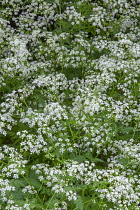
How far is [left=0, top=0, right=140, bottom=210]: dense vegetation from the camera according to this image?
5.51 metres

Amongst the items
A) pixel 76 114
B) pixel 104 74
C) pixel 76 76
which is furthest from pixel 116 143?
pixel 76 76

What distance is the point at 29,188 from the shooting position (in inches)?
226

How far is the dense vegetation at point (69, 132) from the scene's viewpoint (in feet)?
18.1

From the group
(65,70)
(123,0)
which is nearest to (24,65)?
(65,70)

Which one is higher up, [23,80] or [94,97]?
[23,80]

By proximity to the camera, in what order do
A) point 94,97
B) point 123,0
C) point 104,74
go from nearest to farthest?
1. point 94,97
2. point 104,74
3. point 123,0

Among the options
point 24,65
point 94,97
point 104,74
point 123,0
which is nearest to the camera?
point 94,97

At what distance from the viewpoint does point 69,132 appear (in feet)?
24.1

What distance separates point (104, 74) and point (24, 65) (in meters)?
2.33

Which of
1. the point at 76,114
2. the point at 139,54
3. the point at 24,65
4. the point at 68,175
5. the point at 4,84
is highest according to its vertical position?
the point at 139,54

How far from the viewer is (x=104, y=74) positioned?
786 cm

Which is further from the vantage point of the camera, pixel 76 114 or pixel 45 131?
pixel 76 114

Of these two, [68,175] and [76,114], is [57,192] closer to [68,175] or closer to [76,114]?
[68,175]

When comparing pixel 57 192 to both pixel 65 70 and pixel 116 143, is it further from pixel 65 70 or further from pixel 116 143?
pixel 65 70
